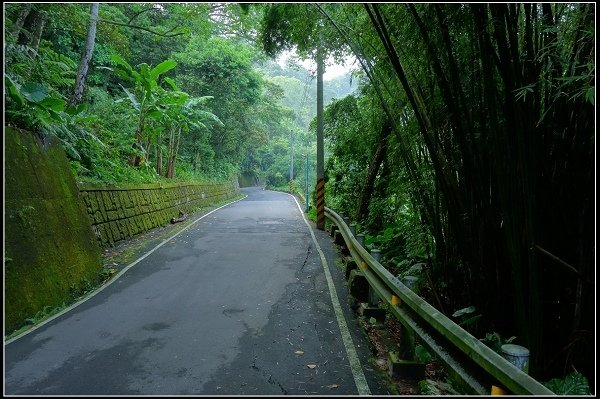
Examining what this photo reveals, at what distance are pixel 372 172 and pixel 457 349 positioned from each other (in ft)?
27.9

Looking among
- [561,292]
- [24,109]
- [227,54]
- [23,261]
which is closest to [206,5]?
[24,109]

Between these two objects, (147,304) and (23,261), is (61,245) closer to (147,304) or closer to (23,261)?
(23,261)

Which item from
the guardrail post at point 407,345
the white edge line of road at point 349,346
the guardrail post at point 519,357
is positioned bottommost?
the white edge line of road at point 349,346

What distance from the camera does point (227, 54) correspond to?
→ 22750mm

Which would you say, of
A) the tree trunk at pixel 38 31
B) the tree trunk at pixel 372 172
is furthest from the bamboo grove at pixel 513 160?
the tree trunk at pixel 38 31

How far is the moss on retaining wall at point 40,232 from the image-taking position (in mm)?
5082

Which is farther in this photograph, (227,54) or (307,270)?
(227,54)

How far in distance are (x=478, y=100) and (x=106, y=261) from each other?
7652mm

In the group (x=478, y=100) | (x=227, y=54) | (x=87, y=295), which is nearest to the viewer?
(x=478, y=100)

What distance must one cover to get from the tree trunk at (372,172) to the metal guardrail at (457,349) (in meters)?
5.93

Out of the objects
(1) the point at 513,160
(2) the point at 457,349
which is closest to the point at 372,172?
(1) the point at 513,160

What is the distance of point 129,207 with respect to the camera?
11359 millimetres

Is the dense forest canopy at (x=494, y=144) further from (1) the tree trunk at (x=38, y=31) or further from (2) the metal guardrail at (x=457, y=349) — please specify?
(1) the tree trunk at (x=38, y=31)

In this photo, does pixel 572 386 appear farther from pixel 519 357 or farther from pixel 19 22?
pixel 19 22
